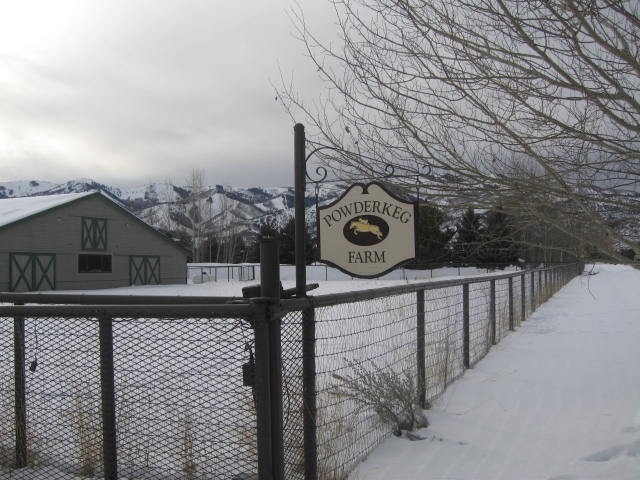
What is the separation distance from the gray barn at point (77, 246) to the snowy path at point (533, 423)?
29353mm

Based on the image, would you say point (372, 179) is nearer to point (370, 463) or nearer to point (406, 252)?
point (406, 252)

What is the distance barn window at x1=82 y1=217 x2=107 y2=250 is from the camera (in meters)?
35.5

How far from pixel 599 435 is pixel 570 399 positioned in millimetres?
1250

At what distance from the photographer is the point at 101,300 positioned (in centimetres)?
422

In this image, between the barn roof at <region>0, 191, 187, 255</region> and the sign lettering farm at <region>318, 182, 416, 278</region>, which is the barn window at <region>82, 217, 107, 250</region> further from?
the sign lettering farm at <region>318, 182, 416, 278</region>

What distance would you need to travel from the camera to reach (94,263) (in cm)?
3631

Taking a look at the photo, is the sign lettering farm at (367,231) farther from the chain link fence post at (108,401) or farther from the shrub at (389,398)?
the chain link fence post at (108,401)

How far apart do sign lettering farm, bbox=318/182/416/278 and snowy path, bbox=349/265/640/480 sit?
143 centimetres

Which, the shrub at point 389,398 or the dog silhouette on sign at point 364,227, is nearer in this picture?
the dog silhouette on sign at point 364,227

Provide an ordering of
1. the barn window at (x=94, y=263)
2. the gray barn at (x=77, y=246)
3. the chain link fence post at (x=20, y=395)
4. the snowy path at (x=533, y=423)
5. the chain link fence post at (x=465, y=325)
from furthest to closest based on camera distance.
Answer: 1. the barn window at (x=94, y=263)
2. the gray barn at (x=77, y=246)
3. the chain link fence post at (x=465, y=325)
4. the snowy path at (x=533, y=423)
5. the chain link fence post at (x=20, y=395)

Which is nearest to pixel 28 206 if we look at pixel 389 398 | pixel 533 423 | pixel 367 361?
pixel 367 361

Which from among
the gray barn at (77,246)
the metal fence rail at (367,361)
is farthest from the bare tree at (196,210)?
the metal fence rail at (367,361)

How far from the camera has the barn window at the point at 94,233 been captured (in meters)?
35.5

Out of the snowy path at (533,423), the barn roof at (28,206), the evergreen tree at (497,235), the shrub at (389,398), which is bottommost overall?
the snowy path at (533,423)
